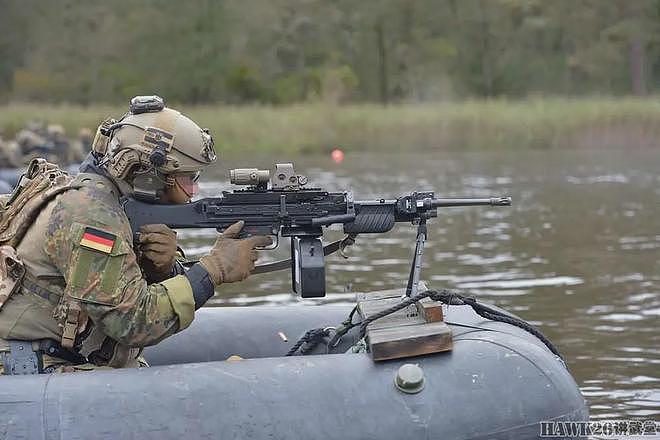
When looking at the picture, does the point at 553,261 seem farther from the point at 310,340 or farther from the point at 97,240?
the point at 97,240

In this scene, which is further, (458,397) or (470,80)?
(470,80)

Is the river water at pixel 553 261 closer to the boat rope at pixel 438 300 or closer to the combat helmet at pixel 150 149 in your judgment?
the boat rope at pixel 438 300

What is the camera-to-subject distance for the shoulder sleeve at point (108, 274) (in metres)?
4.89

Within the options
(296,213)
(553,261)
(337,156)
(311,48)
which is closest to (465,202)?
(296,213)

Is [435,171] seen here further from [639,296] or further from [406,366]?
[406,366]

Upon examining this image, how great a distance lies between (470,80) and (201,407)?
49.4 metres

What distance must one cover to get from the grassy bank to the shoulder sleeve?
92.5 ft

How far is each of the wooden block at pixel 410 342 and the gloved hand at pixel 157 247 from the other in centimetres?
87

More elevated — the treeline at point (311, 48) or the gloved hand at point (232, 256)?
the treeline at point (311, 48)

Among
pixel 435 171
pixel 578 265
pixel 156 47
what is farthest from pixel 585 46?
pixel 578 265

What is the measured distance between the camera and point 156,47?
53719 millimetres

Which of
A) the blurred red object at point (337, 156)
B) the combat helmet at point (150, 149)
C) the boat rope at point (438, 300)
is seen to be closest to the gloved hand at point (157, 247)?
the combat helmet at point (150, 149)

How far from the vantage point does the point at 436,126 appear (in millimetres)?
34719

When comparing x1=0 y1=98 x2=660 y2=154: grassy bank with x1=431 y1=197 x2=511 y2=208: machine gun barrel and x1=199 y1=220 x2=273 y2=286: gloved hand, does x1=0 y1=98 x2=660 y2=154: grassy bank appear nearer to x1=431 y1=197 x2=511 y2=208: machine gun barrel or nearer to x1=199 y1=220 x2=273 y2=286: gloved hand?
x1=431 y1=197 x2=511 y2=208: machine gun barrel
